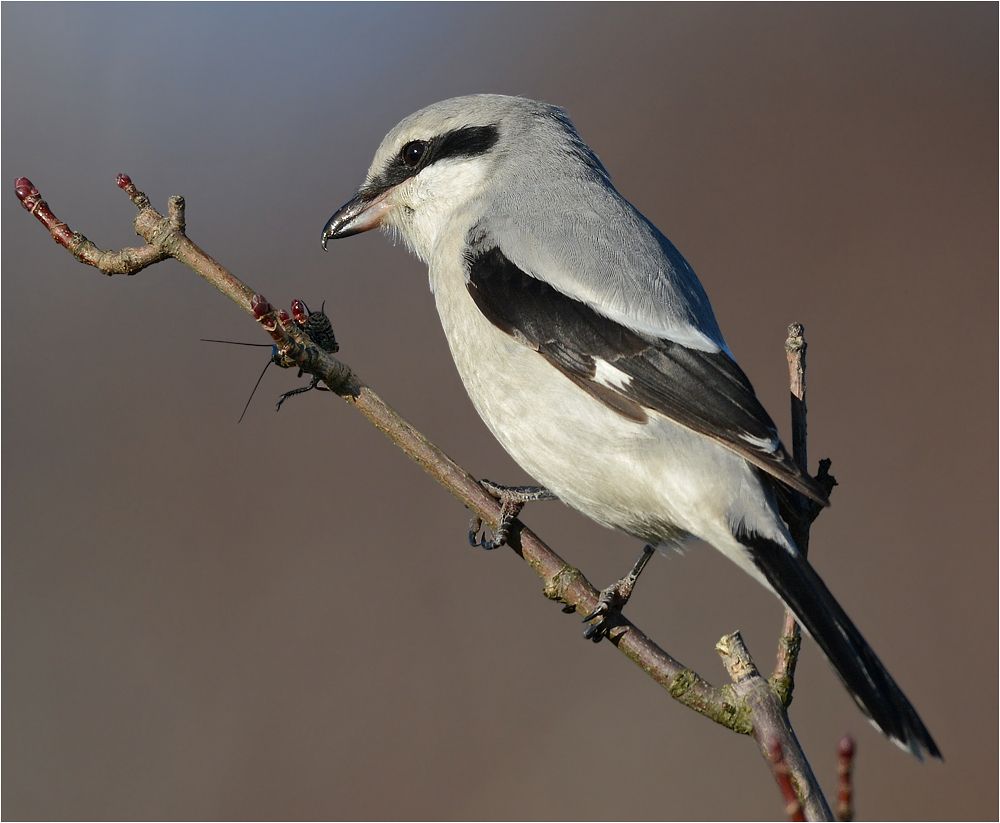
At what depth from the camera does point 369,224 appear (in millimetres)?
2514

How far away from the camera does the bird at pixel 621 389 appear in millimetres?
1716

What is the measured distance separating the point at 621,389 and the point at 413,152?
103 cm

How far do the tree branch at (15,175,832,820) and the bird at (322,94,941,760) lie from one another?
0.13 metres

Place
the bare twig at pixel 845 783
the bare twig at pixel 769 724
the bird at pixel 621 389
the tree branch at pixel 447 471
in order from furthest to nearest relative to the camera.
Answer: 1. the bird at pixel 621 389
2. the tree branch at pixel 447 471
3. the bare twig at pixel 769 724
4. the bare twig at pixel 845 783

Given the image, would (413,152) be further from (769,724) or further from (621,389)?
(769,724)

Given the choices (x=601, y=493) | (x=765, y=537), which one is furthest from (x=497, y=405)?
(x=765, y=537)

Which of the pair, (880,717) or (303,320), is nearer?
(880,717)

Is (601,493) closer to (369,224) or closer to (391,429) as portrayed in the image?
(391,429)

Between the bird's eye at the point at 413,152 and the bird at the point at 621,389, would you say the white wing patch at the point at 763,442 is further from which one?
the bird's eye at the point at 413,152

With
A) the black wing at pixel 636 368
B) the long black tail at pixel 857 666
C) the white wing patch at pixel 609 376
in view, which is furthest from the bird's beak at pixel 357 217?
the long black tail at pixel 857 666

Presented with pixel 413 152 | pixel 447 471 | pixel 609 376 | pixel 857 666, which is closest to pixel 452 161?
pixel 413 152

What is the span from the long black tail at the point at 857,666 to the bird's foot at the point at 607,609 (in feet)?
1.23

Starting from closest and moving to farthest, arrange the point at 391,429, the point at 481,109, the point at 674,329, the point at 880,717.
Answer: the point at 880,717 < the point at 391,429 < the point at 674,329 < the point at 481,109

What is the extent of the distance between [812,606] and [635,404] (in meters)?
0.55
